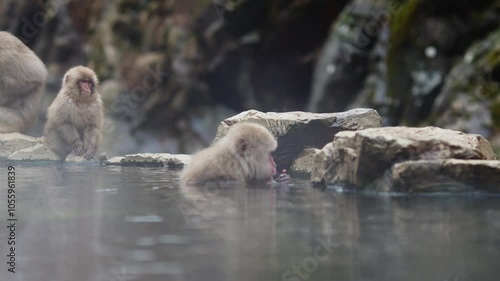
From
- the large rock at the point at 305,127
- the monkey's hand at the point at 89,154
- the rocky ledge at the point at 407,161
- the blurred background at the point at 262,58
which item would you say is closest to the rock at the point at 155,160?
the monkey's hand at the point at 89,154

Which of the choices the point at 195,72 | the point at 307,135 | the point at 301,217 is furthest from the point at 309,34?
the point at 301,217

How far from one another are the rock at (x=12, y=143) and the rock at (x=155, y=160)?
3.13 feet

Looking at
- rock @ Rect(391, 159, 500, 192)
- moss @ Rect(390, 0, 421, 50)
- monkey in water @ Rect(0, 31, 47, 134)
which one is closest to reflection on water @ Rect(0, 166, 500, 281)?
rock @ Rect(391, 159, 500, 192)

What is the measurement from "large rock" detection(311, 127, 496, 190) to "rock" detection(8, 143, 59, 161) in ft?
12.0

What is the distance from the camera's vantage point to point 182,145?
16609 mm

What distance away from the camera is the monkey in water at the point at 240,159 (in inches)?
212

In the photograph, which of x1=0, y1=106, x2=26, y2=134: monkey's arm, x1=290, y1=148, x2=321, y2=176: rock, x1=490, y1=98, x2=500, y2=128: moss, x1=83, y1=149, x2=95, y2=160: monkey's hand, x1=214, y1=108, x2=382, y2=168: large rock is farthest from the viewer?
x1=490, y1=98, x2=500, y2=128: moss

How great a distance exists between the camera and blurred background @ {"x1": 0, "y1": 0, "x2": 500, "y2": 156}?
466 inches

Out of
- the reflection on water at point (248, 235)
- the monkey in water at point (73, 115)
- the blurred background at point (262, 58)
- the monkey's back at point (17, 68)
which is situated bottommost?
the reflection on water at point (248, 235)

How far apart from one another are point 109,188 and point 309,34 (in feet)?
34.4

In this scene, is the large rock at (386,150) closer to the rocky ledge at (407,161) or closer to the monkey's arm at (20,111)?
the rocky ledge at (407,161)

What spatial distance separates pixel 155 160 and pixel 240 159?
2264mm

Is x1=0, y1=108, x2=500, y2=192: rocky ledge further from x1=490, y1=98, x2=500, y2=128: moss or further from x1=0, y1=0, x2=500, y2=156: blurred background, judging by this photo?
x1=0, y1=0, x2=500, y2=156: blurred background

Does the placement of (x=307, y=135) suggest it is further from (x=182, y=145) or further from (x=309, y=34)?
(x=182, y=145)
